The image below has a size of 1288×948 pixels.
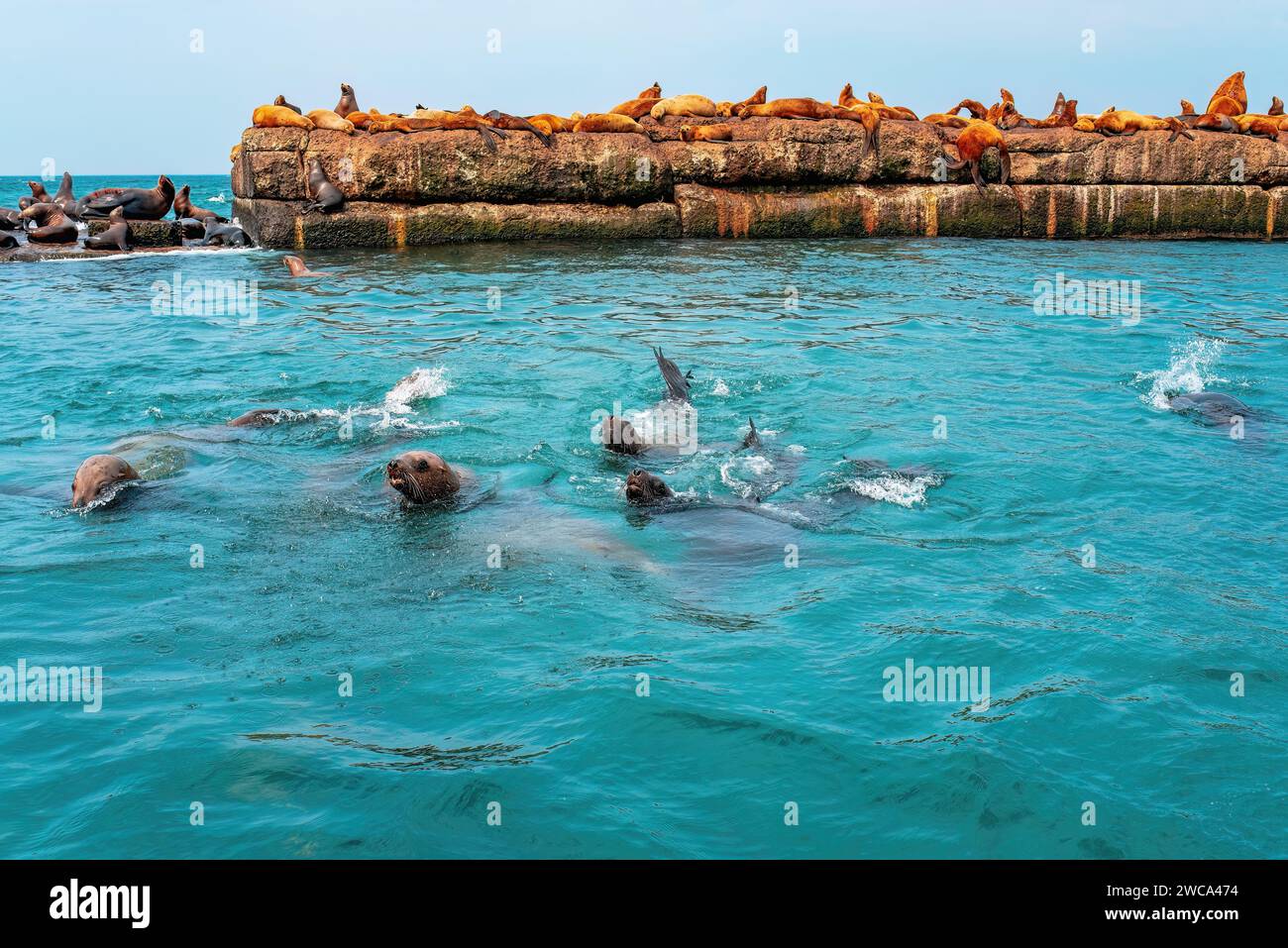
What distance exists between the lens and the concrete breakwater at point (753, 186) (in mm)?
21469

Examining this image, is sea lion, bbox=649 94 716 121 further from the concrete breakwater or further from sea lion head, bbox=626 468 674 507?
sea lion head, bbox=626 468 674 507

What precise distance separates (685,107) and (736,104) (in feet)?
4.55

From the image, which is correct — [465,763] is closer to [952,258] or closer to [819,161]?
[952,258]

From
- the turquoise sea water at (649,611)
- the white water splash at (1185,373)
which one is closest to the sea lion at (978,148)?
the white water splash at (1185,373)

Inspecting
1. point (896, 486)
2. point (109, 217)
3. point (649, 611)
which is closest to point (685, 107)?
point (109, 217)

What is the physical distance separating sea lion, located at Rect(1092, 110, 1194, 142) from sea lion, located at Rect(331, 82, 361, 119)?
58.1 ft

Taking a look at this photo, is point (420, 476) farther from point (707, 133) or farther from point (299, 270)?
point (707, 133)

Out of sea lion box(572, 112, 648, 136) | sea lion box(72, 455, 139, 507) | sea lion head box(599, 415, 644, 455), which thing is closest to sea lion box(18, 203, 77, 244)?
sea lion box(572, 112, 648, 136)

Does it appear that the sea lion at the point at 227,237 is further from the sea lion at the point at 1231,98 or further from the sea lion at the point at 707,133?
the sea lion at the point at 1231,98

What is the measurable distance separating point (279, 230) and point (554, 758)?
19934 mm

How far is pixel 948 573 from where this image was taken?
21.7 feet

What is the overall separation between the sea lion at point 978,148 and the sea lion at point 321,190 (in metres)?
13.8
